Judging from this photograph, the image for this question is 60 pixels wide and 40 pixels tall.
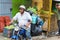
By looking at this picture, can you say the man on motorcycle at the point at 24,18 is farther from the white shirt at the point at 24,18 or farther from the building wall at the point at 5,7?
the building wall at the point at 5,7

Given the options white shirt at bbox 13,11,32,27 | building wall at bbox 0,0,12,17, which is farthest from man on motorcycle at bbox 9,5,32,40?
building wall at bbox 0,0,12,17

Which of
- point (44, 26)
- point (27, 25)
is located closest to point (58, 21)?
point (44, 26)

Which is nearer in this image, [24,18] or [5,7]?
[24,18]

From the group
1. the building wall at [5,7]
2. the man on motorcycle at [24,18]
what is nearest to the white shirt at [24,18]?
the man on motorcycle at [24,18]

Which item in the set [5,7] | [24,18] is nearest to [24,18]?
[24,18]

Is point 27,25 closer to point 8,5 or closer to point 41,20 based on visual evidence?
point 41,20

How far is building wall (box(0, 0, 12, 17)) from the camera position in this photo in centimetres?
1224

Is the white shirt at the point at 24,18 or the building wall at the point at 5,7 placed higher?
the building wall at the point at 5,7

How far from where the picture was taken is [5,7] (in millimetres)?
12375

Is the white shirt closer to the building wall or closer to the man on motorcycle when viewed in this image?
the man on motorcycle

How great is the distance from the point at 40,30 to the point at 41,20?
21.1 inches

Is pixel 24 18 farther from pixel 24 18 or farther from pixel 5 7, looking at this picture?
pixel 5 7

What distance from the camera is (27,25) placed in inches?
A: 354

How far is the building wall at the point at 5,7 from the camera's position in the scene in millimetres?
12242
